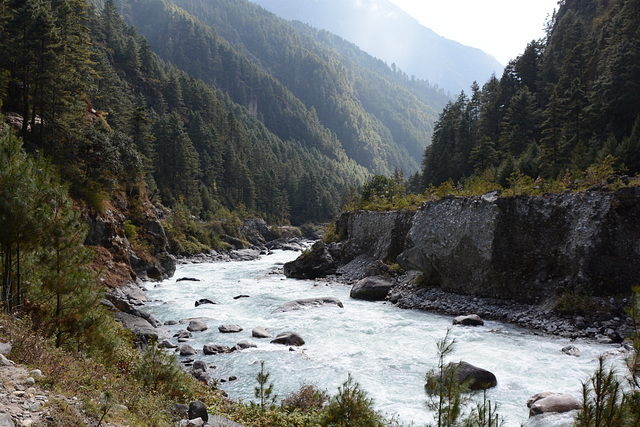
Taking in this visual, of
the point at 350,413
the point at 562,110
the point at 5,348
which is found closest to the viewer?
the point at 350,413

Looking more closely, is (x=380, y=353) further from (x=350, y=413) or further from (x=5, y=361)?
(x=5, y=361)

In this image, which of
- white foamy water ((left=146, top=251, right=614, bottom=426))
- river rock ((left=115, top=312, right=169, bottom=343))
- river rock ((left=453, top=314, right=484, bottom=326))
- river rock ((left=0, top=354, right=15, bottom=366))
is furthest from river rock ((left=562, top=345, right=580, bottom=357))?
river rock ((left=0, top=354, right=15, bottom=366))

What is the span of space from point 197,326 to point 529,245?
1615 centimetres

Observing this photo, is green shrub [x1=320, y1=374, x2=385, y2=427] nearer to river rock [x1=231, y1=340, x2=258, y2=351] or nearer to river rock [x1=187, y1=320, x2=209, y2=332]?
river rock [x1=231, y1=340, x2=258, y2=351]

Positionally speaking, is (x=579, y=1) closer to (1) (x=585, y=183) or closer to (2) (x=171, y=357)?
(1) (x=585, y=183)

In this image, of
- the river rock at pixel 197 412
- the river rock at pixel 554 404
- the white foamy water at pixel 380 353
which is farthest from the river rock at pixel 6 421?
the river rock at pixel 554 404

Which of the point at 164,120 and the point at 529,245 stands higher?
the point at 164,120

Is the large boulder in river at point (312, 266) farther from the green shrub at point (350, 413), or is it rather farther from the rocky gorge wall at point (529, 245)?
the green shrub at point (350, 413)

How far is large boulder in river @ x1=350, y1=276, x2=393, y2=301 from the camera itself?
22.2 meters

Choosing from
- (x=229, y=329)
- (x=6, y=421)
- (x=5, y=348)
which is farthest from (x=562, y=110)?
(x=6, y=421)

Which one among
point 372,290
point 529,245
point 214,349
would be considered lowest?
point 214,349

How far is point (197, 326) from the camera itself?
15.7 meters

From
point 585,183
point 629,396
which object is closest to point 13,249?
point 629,396

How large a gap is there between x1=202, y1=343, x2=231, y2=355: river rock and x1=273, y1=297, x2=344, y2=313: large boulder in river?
20.0ft
